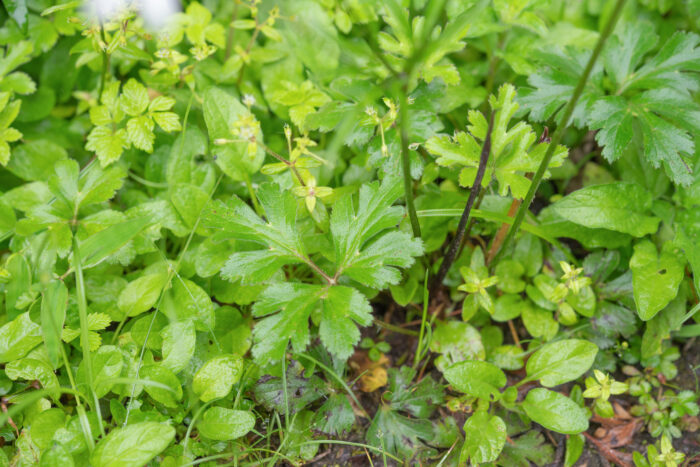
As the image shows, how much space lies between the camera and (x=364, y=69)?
1.99m

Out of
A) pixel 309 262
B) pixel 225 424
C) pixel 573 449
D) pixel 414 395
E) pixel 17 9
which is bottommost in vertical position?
pixel 573 449

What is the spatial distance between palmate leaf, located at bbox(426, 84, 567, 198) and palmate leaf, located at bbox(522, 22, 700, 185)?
0.95ft

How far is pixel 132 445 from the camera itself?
148 centimetres

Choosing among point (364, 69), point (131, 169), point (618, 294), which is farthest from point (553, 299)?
point (131, 169)

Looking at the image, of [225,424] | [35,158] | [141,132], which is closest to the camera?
[225,424]

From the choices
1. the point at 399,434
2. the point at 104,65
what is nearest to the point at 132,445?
the point at 399,434

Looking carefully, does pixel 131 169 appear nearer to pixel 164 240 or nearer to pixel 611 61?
pixel 164 240

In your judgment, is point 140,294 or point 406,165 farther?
point 140,294

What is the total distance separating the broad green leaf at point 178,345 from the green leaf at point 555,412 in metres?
1.17

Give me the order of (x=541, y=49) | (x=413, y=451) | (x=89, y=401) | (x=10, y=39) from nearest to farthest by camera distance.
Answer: (x=89, y=401) < (x=413, y=451) < (x=541, y=49) < (x=10, y=39)

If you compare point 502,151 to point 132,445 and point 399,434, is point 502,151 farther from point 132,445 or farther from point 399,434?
point 132,445

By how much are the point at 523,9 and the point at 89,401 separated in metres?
2.18

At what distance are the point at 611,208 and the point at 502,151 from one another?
548 mm

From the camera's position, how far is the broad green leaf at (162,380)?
167cm
